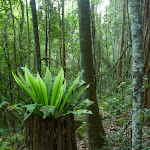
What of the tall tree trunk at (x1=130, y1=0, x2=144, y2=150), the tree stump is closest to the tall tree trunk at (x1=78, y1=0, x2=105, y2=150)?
the tree stump

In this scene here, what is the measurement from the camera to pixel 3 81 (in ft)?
35.9

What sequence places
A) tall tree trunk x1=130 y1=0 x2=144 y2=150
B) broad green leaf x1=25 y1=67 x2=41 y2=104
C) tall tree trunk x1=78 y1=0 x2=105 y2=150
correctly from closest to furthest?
tall tree trunk x1=130 y1=0 x2=144 y2=150, broad green leaf x1=25 y1=67 x2=41 y2=104, tall tree trunk x1=78 y1=0 x2=105 y2=150

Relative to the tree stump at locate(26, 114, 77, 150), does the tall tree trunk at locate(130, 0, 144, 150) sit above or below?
above

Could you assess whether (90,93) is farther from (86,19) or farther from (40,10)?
(40,10)

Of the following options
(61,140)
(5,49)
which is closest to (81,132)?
(61,140)

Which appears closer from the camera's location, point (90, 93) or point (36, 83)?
point (36, 83)

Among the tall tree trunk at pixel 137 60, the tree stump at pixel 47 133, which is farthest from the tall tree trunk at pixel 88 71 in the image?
the tall tree trunk at pixel 137 60

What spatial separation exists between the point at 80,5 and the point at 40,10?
5017mm

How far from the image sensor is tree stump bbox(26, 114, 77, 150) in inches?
68.4

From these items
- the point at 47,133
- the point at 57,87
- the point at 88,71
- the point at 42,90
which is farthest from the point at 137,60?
the point at 88,71

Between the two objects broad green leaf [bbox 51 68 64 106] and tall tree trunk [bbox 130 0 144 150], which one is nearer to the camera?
tall tree trunk [bbox 130 0 144 150]

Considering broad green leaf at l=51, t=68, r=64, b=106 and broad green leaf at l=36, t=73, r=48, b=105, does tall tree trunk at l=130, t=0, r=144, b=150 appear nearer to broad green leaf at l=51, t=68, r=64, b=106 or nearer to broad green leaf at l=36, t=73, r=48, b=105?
broad green leaf at l=51, t=68, r=64, b=106

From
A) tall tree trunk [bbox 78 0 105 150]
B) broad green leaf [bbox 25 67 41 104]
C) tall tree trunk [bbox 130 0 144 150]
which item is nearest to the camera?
tall tree trunk [bbox 130 0 144 150]

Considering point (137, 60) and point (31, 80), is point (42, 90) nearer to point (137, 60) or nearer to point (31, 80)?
point (31, 80)
